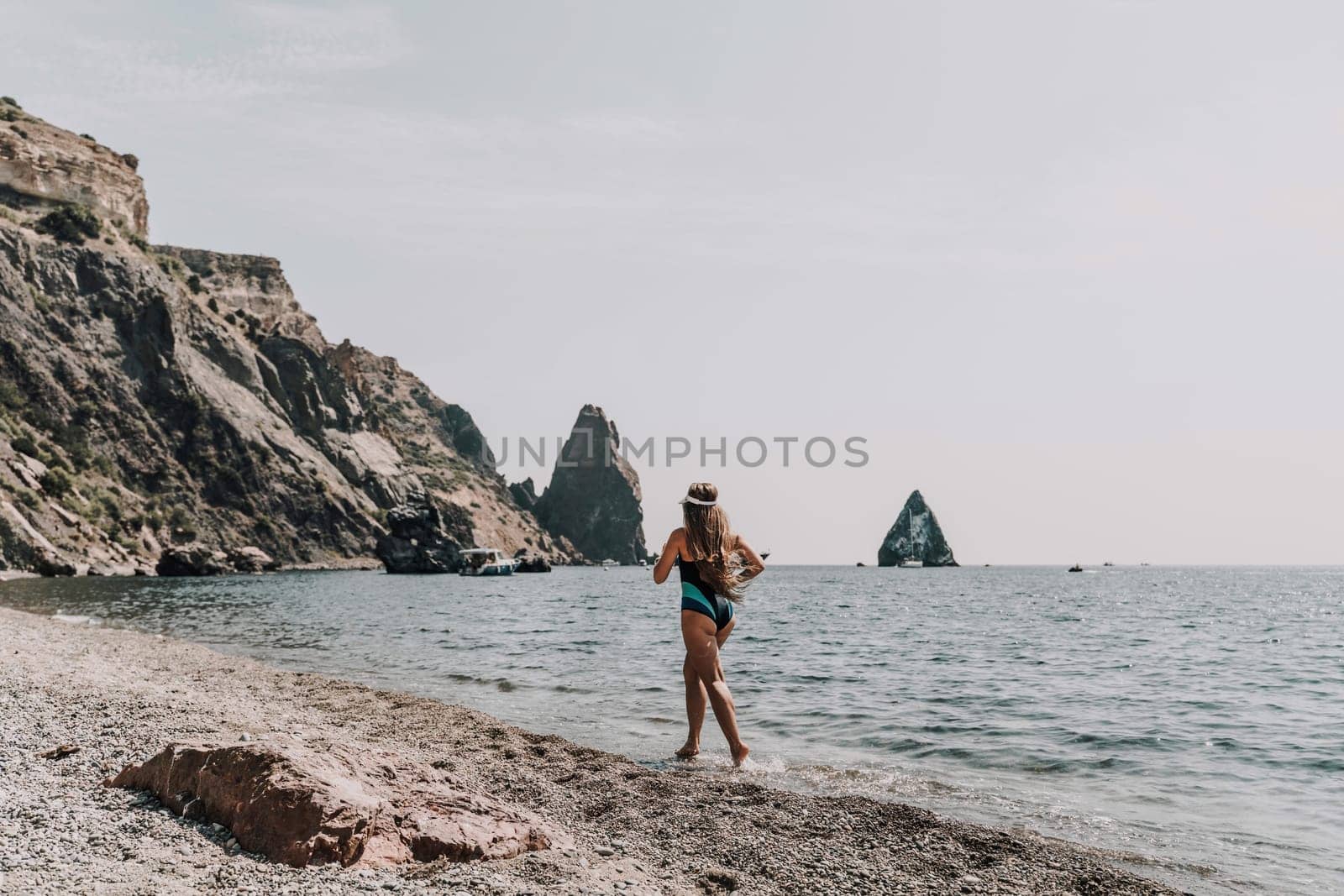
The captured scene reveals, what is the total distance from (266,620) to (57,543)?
4727 centimetres

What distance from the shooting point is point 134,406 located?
95188 mm

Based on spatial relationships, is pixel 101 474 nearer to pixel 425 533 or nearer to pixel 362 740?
pixel 425 533

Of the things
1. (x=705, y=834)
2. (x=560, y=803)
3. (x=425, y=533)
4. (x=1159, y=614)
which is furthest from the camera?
(x=425, y=533)

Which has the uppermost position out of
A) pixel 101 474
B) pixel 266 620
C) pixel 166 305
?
pixel 166 305

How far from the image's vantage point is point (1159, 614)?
49344mm

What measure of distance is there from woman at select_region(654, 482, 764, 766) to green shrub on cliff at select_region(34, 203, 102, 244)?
113 m

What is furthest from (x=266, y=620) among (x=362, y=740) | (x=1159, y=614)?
(x=1159, y=614)

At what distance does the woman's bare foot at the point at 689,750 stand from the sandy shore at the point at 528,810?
2.42 feet

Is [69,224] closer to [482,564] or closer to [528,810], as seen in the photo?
[482,564]

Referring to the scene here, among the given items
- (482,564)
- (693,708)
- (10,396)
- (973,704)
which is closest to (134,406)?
(10,396)

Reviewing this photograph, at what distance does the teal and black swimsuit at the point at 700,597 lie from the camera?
1042 cm

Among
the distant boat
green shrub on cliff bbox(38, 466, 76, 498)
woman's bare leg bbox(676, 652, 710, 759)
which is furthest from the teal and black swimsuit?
the distant boat

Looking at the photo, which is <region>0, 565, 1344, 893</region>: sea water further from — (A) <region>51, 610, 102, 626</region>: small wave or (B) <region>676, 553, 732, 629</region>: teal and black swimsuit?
(B) <region>676, 553, 732, 629</region>: teal and black swimsuit

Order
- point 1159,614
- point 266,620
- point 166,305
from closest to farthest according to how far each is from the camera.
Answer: point 266,620 < point 1159,614 < point 166,305
